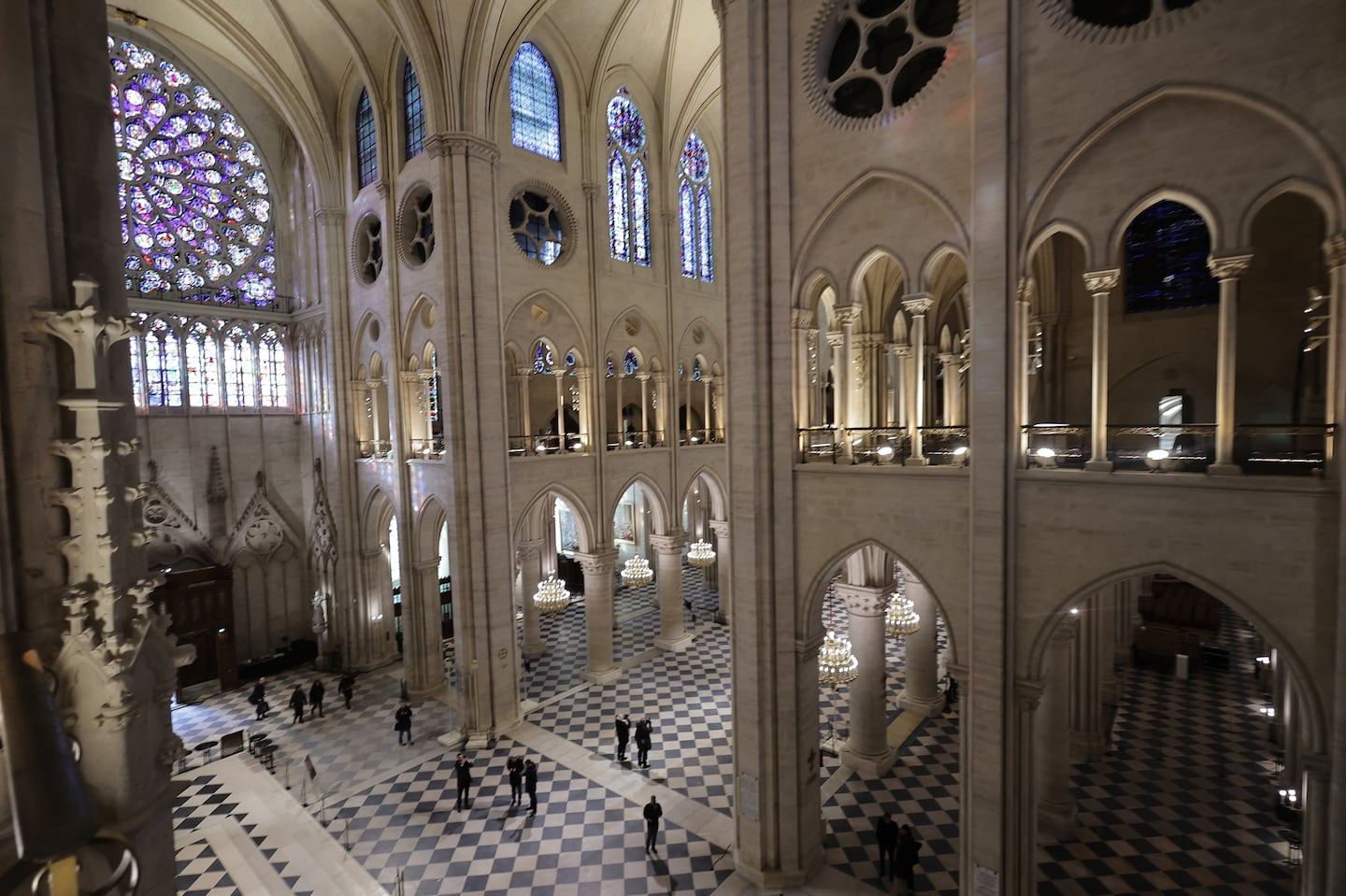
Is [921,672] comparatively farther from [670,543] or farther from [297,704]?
[297,704]

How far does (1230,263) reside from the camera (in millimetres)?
6949

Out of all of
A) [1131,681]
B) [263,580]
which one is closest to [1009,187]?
[1131,681]

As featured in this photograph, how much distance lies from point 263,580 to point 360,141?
1386 centimetres

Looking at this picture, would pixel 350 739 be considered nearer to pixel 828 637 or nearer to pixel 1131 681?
pixel 828 637

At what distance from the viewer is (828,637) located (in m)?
11.4

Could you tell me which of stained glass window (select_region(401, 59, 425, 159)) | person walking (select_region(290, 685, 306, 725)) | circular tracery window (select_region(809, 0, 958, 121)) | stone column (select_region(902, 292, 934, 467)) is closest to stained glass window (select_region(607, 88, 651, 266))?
stained glass window (select_region(401, 59, 425, 159))

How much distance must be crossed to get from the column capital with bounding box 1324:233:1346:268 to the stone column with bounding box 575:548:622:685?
15017 millimetres

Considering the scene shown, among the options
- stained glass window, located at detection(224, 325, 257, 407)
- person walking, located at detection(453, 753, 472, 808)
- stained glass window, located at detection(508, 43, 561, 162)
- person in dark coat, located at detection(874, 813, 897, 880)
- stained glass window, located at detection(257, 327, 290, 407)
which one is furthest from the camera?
stained glass window, located at detection(257, 327, 290, 407)

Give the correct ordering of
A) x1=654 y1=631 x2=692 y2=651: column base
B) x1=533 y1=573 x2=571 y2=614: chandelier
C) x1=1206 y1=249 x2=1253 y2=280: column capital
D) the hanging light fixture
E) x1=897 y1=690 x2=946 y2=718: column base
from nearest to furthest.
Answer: x1=1206 y1=249 x2=1253 y2=280: column capital, the hanging light fixture, x1=897 y1=690 x2=946 y2=718: column base, x1=533 y1=573 x2=571 y2=614: chandelier, x1=654 y1=631 x2=692 y2=651: column base

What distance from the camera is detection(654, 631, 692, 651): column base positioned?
21.0m

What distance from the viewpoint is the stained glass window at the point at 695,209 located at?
861 inches

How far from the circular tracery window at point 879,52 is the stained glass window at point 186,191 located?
62.9 ft

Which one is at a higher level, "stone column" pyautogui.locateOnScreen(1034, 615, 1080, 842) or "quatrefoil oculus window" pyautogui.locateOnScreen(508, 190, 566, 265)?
"quatrefoil oculus window" pyautogui.locateOnScreen(508, 190, 566, 265)

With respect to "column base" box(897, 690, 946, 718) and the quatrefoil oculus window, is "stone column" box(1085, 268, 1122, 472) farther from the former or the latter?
the quatrefoil oculus window
